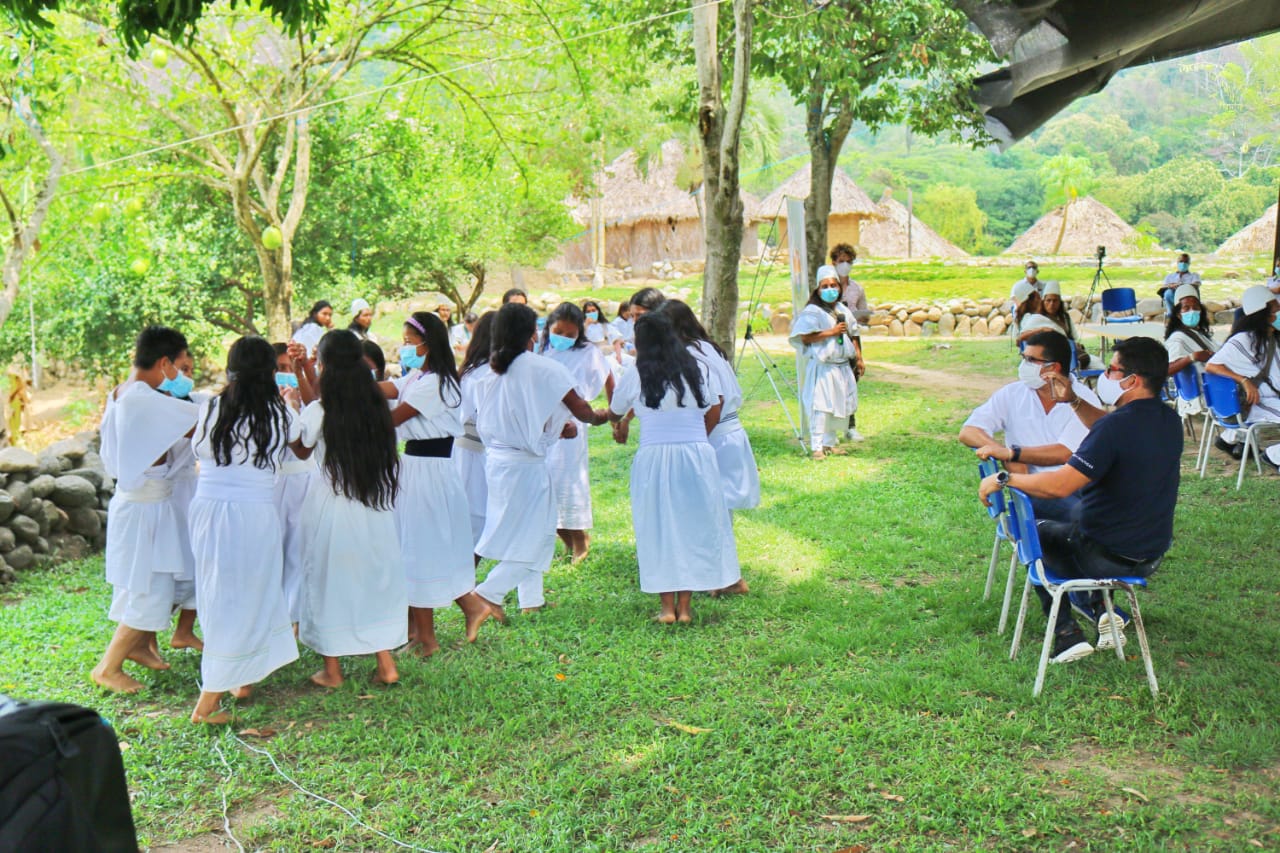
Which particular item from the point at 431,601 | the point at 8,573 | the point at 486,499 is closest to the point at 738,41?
the point at 486,499

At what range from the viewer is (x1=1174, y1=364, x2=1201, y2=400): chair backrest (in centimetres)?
977

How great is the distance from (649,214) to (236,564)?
3841 cm

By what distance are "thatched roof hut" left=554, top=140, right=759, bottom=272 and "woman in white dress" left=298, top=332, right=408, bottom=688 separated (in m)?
37.6

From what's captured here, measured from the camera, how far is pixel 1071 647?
5.12m

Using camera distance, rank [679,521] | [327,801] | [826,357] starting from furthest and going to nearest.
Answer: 1. [826,357]
2. [679,521]
3. [327,801]

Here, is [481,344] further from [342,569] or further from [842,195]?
[842,195]

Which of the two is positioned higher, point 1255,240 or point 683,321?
point 1255,240

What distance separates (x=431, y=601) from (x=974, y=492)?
518cm

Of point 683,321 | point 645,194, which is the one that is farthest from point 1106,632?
point 645,194

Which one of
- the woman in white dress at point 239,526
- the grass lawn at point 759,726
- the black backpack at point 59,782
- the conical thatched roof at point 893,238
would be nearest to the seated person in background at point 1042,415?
the grass lawn at point 759,726

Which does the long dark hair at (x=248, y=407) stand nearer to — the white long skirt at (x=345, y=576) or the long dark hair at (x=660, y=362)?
the white long skirt at (x=345, y=576)

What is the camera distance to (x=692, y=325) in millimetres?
6336

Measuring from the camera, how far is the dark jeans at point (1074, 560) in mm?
4773

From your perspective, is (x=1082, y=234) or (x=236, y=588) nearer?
(x=236, y=588)
